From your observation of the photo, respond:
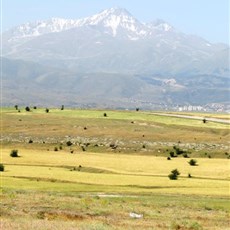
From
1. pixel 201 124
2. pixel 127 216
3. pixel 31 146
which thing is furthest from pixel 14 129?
pixel 127 216

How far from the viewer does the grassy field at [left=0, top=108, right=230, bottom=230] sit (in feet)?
128

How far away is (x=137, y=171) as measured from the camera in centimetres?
8688

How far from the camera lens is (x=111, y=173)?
82.4 m

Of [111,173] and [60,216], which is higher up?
[60,216]

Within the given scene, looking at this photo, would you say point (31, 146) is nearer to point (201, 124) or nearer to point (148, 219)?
point (201, 124)

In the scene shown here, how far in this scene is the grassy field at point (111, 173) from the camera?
38875 millimetres

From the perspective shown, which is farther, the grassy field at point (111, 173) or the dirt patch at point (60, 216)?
the grassy field at point (111, 173)

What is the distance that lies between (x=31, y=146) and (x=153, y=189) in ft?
232

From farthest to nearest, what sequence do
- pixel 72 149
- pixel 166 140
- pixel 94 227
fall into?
pixel 166 140 → pixel 72 149 → pixel 94 227

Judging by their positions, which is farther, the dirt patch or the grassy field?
the grassy field

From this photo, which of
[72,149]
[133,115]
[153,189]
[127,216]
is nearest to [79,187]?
[153,189]

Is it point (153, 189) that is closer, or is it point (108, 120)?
point (153, 189)

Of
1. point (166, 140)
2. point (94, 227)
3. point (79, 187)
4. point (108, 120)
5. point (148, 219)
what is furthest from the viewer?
point (108, 120)

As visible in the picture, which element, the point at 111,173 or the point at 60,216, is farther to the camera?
the point at 111,173
